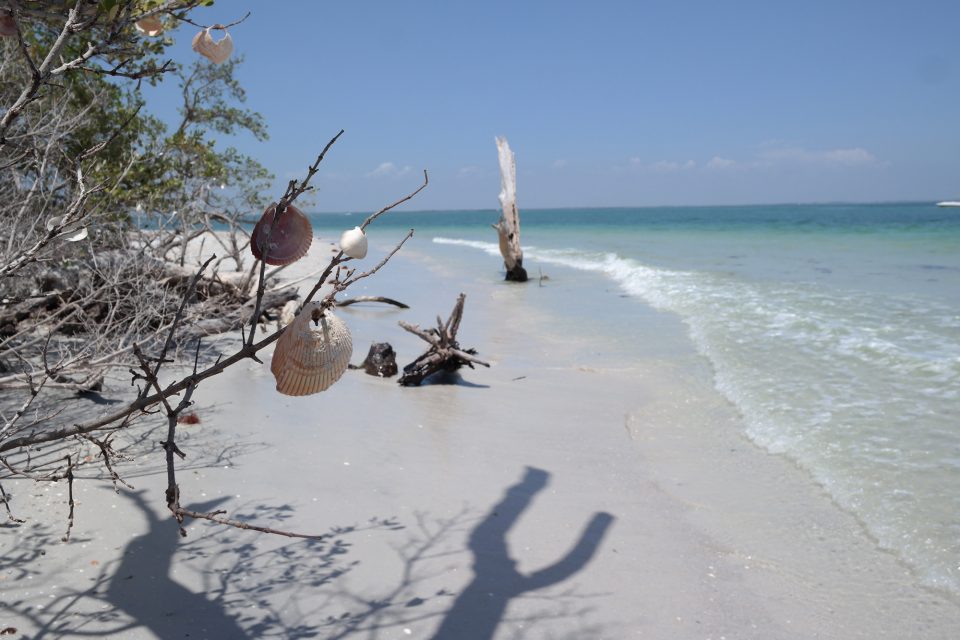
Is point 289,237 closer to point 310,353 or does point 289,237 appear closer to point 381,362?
point 310,353

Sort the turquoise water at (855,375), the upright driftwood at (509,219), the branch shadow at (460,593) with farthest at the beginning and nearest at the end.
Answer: the upright driftwood at (509,219) → the turquoise water at (855,375) → the branch shadow at (460,593)

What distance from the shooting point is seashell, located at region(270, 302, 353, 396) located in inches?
86.7

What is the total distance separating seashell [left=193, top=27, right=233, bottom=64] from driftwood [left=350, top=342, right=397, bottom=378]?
5.07 meters

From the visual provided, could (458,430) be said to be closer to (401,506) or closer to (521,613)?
(401,506)

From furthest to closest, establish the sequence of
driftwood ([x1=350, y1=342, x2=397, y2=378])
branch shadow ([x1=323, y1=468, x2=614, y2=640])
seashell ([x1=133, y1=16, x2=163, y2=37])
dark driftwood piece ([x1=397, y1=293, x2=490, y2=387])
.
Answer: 1. driftwood ([x1=350, y1=342, x2=397, y2=378])
2. dark driftwood piece ([x1=397, y1=293, x2=490, y2=387])
3. branch shadow ([x1=323, y1=468, x2=614, y2=640])
4. seashell ([x1=133, y1=16, x2=163, y2=37])

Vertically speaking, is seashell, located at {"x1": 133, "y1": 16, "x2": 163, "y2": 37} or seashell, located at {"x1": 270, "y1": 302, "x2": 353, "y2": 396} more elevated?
seashell, located at {"x1": 133, "y1": 16, "x2": 163, "y2": 37}

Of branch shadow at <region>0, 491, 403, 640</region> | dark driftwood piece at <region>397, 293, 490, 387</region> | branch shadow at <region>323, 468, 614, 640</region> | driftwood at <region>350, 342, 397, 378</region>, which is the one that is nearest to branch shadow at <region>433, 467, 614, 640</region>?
branch shadow at <region>323, 468, 614, 640</region>

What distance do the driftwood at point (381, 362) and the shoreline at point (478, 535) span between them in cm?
95

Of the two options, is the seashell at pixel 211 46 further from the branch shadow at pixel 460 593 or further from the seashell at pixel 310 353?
the branch shadow at pixel 460 593

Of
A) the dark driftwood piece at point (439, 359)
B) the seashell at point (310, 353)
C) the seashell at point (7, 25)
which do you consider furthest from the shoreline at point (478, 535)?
the seashell at point (7, 25)

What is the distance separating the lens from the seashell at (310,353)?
220 cm

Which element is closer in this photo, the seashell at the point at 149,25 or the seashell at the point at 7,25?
the seashell at the point at 7,25

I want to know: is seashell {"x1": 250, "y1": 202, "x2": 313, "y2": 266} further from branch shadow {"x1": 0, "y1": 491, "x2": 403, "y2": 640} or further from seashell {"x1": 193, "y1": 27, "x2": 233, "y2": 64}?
branch shadow {"x1": 0, "y1": 491, "x2": 403, "y2": 640}

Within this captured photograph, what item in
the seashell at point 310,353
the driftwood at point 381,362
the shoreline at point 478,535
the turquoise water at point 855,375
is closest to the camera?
the seashell at point 310,353
